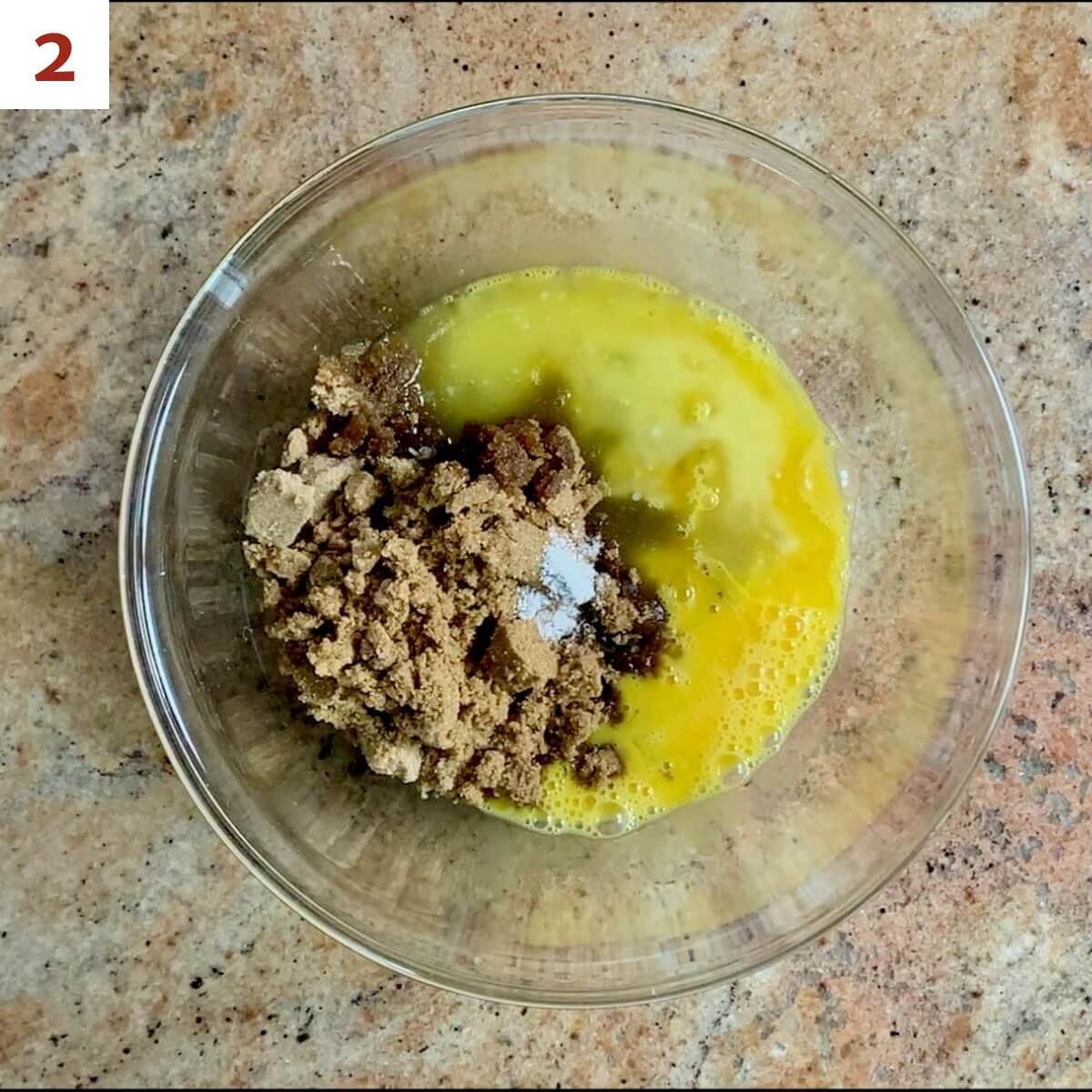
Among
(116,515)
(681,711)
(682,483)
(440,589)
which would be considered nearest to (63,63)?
(116,515)

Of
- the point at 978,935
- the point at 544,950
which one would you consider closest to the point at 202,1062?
the point at 544,950

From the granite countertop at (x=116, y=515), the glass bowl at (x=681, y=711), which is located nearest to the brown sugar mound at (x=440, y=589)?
the glass bowl at (x=681, y=711)

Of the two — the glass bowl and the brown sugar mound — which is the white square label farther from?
the brown sugar mound

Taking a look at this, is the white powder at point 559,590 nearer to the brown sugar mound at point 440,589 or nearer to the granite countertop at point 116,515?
the brown sugar mound at point 440,589

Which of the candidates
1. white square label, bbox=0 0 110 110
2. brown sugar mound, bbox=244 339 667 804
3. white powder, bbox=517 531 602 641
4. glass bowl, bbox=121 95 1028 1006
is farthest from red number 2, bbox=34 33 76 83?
white powder, bbox=517 531 602 641

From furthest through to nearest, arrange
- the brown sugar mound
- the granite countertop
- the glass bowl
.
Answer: the granite countertop
the glass bowl
the brown sugar mound
